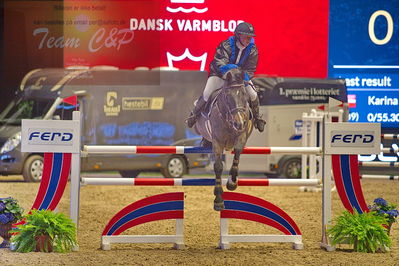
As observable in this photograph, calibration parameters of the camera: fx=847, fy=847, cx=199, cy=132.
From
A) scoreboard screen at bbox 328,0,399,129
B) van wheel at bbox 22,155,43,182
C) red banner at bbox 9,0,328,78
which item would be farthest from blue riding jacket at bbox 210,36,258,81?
van wheel at bbox 22,155,43,182

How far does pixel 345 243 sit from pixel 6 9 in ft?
31.4

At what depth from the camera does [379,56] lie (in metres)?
15.1

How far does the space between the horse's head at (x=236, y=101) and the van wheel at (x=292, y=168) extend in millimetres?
9349

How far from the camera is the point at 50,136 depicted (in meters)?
7.20

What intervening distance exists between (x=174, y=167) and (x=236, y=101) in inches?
366

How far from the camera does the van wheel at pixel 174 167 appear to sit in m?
16.1

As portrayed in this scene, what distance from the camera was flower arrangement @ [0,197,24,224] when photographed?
23.5 feet

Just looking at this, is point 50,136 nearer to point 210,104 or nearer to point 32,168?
point 210,104

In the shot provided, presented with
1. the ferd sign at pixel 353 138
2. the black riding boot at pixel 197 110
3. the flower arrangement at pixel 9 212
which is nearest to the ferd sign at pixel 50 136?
the flower arrangement at pixel 9 212

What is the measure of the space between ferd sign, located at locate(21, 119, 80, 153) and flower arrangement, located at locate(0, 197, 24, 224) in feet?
1.59

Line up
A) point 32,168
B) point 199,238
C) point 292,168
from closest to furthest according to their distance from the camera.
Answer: point 199,238 < point 32,168 < point 292,168

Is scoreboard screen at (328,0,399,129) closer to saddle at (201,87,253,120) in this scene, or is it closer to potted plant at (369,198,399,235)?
potted plant at (369,198,399,235)

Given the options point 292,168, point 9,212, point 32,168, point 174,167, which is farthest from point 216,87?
point 292,168

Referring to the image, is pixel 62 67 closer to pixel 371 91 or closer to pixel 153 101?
pixel 153 101
